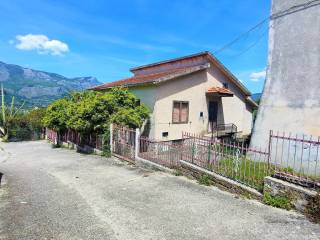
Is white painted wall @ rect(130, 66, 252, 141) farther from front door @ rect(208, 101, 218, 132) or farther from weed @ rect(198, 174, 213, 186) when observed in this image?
weed @ rect(198, 174, 213, 186)

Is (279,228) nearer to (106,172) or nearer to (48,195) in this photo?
(48,195)

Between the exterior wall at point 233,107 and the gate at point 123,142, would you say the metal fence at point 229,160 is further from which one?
the exterior wall at point 233,107

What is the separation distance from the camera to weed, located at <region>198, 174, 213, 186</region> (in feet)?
29.8

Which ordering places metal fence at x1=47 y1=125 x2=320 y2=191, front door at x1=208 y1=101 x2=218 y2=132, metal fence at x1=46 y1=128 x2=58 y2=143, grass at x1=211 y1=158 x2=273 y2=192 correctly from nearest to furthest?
metal fence at x1=47 y1=125 x2=320 y2=191 → grass at x1=211 y1=158 x2=273 y2=192 → front door at x1=208 y1=101 x2=218 y2=132 → metal fence at x1=46 y1=128 x2=58 y2=143

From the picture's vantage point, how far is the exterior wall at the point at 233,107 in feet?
65.2

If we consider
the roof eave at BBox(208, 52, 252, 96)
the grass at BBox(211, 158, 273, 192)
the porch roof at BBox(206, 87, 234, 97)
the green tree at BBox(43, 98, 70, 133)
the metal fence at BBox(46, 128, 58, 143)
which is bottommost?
the metal fence at BBox(46, 128, 58, 143)

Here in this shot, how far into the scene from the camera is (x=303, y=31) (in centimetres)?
1049

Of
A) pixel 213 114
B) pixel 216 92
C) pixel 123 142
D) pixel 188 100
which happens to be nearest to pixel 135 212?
pixel 123 142

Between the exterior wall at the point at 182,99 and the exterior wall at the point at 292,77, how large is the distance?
5985mm

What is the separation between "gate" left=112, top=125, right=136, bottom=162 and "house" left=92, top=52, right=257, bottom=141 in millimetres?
2535

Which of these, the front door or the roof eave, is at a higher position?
the roof eave

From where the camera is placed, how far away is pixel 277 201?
281 inches

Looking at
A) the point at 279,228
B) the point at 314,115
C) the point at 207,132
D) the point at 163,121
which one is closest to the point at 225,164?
the point at 279,228

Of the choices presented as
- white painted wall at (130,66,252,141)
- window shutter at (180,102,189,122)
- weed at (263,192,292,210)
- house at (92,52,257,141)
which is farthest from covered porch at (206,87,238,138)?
weed at (263,192,292,210)
